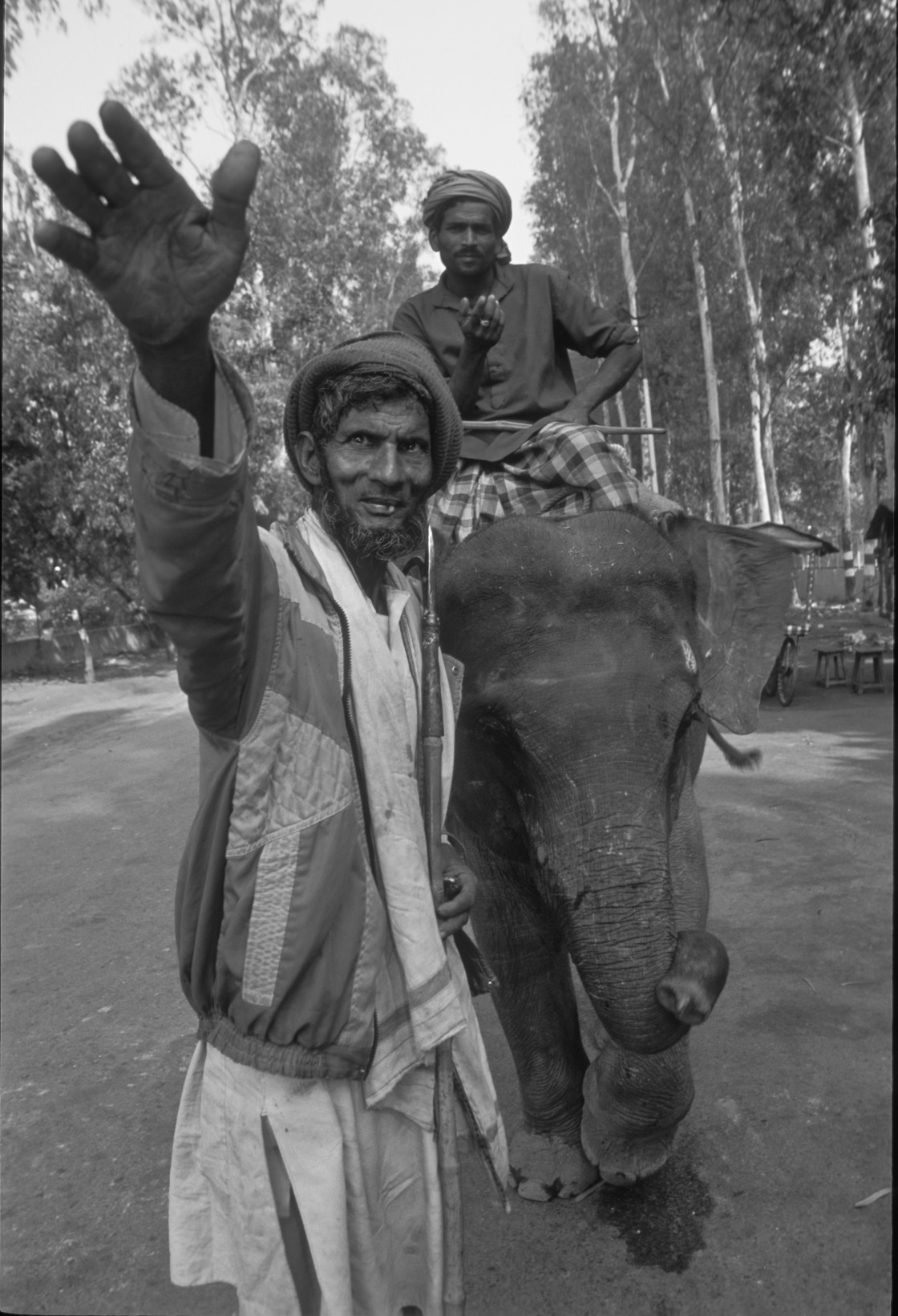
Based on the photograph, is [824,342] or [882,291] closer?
[882,291]

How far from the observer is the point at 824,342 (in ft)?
86.7

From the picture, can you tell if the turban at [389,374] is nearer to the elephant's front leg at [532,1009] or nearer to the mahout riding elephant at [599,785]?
the mahout riding elephant at [599,785]

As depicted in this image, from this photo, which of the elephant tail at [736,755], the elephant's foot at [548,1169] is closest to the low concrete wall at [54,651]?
the elephant tail at [736,755]

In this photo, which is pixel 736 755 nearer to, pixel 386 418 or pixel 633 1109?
pixel 633 1109

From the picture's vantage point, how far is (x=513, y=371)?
3.44 meters

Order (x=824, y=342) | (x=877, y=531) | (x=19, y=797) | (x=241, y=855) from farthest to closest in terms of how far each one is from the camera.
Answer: (x=824, y=342) < (x=877, y=531) < (x=19, y=797) < (x=241, y=855)

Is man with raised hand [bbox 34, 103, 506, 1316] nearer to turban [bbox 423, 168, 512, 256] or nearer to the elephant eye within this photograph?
the elephant eye

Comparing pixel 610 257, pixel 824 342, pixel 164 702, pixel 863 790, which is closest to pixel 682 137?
pixel 824 342

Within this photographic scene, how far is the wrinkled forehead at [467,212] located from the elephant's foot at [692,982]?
2.25 meters

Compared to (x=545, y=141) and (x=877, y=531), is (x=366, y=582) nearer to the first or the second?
(x=877, y=531)

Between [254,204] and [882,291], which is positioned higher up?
[254,204]

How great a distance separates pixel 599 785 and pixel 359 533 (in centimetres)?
88

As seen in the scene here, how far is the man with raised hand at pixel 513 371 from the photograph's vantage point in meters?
3.08

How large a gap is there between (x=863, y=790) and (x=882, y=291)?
22.8 feet
